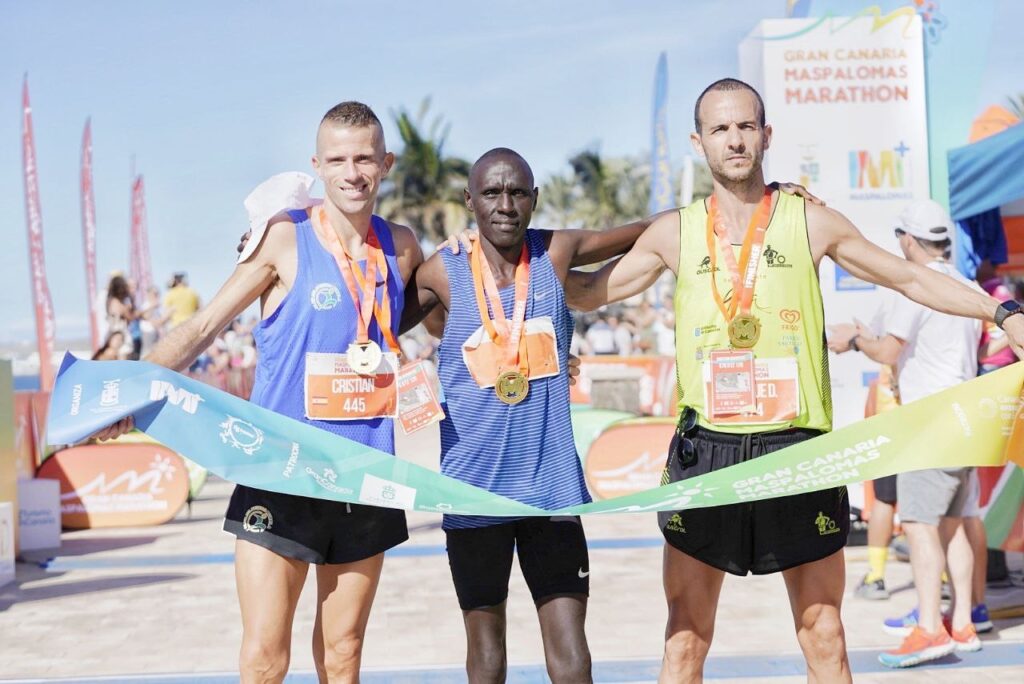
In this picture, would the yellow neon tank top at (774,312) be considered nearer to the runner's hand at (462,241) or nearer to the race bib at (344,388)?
the runner's hand at (462,241)

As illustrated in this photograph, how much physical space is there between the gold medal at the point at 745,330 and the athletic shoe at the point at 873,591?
397 centimetres

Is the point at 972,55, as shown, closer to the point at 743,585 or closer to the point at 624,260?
the point at 743,585

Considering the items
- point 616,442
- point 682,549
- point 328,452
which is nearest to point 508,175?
point 328,452

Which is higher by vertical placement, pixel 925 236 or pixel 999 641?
pixel 925 236

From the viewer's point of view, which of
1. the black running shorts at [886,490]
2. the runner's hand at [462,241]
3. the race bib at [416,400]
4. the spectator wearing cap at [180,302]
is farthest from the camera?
the spectator wearing cap at [180,302]

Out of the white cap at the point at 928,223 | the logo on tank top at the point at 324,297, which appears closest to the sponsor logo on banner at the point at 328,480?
the logo on tank top at the point at 324,297

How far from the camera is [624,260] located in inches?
153

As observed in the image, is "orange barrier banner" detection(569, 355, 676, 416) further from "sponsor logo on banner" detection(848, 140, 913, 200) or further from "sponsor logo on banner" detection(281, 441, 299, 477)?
"sponsor logo on banner" detection(281, 441, 299, 477)

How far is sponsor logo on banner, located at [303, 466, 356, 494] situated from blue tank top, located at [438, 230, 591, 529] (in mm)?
314

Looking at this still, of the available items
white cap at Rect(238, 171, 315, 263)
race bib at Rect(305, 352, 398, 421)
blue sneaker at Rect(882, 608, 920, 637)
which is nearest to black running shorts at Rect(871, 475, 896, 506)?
blue sneaker at Rect(882, 608, 920, 637)

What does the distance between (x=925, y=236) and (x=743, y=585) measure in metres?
2.76

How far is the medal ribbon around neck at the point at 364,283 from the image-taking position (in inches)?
145

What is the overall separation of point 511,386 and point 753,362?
29.7 inches

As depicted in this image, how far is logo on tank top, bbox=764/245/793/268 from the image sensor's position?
3670mm
